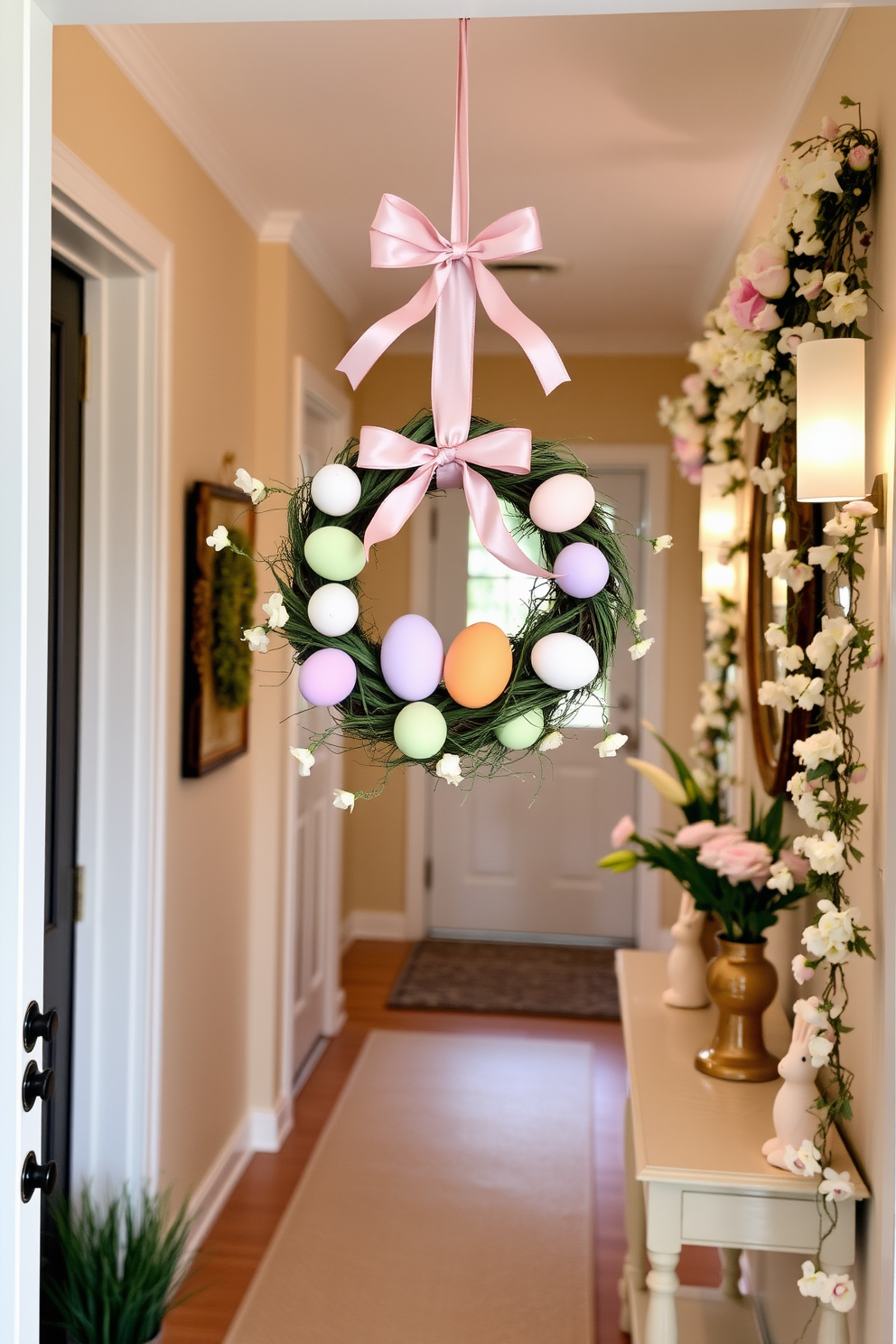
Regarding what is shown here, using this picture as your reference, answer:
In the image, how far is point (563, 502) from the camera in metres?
1.17

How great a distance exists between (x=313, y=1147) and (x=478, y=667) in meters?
2.66

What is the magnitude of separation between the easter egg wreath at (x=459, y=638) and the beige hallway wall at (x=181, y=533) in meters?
1.18

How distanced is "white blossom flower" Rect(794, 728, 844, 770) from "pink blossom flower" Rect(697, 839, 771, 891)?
469 millimetres

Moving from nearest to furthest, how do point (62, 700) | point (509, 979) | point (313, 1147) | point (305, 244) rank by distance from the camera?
point (62, 700)
point (313, 1147)
point (305, 244)
point (509, 979)

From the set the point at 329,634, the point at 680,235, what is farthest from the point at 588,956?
the point at 329,634

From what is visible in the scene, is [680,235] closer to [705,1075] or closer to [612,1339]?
[705,1075]

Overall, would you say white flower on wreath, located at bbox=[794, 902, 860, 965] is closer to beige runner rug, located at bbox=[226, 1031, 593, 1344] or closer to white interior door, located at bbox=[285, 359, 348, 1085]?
beige runner rug, located at bbox=[226, 1031, 593, 1344]

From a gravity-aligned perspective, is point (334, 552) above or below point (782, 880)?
above

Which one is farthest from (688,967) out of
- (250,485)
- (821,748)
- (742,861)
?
(250,485)

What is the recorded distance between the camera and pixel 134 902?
242 centimetres

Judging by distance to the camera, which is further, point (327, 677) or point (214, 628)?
point (214, 628)

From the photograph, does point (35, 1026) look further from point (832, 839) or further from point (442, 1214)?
point (442, 1214)

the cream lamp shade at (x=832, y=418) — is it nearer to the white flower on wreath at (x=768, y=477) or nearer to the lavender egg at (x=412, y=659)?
the white flower on wreath at (x=768, y=477)

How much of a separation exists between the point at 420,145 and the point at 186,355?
77 cm
